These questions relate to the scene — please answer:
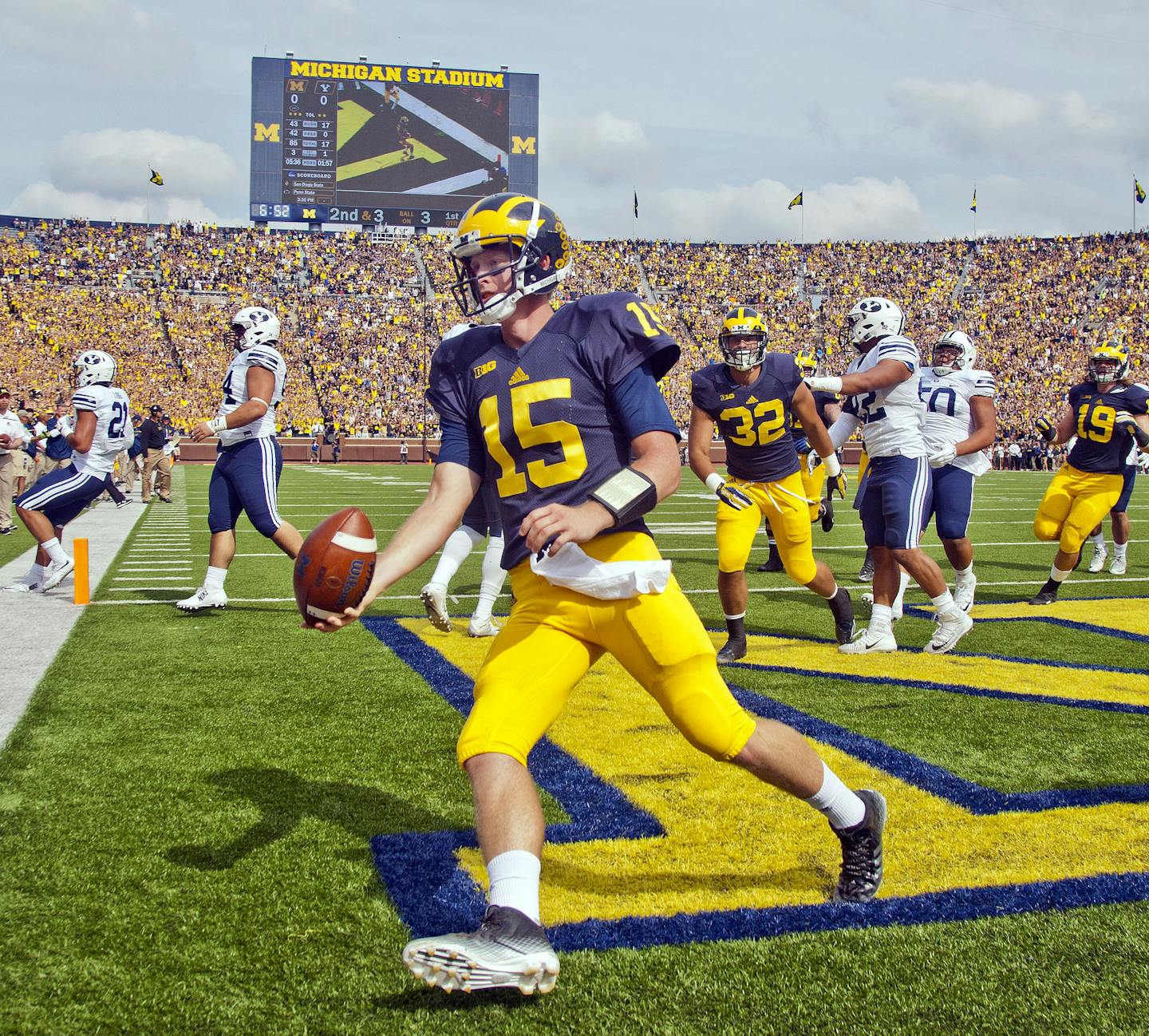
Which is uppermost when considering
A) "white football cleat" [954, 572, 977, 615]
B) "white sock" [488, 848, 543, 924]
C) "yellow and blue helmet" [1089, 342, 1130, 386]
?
"yellow and blue helmet" [1089, 342, 1130, 386]

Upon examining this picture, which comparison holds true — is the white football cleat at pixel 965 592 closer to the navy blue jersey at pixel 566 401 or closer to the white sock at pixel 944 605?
the white sock at pixel 944 605

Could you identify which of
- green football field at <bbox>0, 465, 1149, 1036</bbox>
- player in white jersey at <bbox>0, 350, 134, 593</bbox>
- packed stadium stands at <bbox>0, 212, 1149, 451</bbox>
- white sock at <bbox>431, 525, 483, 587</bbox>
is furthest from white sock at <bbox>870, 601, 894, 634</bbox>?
packed stadium stands at <bbox>0, 212, 1149, 451</bbox>

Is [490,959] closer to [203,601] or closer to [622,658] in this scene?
[622,658]

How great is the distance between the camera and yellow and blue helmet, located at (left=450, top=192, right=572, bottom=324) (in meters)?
2.85

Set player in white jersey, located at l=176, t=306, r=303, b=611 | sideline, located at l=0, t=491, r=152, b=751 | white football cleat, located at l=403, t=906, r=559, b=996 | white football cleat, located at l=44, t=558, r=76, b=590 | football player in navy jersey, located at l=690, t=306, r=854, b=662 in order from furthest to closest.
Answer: white football cleat, located at l=44, t=558, r=76, b=590
player in white jersey, located at l=176, t=306, r=303, b=611
football player in navy jersey, located at l=690, t=306, r=854, b=662
sideline, located at l=0, t=491, r=152, b=751
white football cleat, located at l=403, t=906, r=559, b=996

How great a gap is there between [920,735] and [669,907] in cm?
198

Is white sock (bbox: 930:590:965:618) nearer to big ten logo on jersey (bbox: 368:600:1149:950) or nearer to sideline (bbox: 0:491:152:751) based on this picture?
big ten logo on jersey (bbox: 368:600:1149:950)

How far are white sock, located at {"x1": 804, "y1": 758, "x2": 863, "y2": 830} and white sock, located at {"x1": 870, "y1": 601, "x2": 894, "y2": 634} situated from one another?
3.70 metres

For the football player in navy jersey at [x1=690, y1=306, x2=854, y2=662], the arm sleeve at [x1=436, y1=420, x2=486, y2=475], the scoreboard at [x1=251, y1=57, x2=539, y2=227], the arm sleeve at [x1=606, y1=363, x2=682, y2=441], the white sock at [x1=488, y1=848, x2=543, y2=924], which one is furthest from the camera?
the scoreboard at [x1=251, y1=57, x2=539, y2=227]

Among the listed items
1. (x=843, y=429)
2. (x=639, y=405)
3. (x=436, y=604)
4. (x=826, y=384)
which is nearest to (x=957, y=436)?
(x=843, y=429)

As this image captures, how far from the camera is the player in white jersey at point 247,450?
733 centimetres

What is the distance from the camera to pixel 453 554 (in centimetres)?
647

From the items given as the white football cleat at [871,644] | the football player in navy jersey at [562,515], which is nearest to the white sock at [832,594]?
the white football cleat at [871,644]

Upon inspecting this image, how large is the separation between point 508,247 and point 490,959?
5.63 ft
